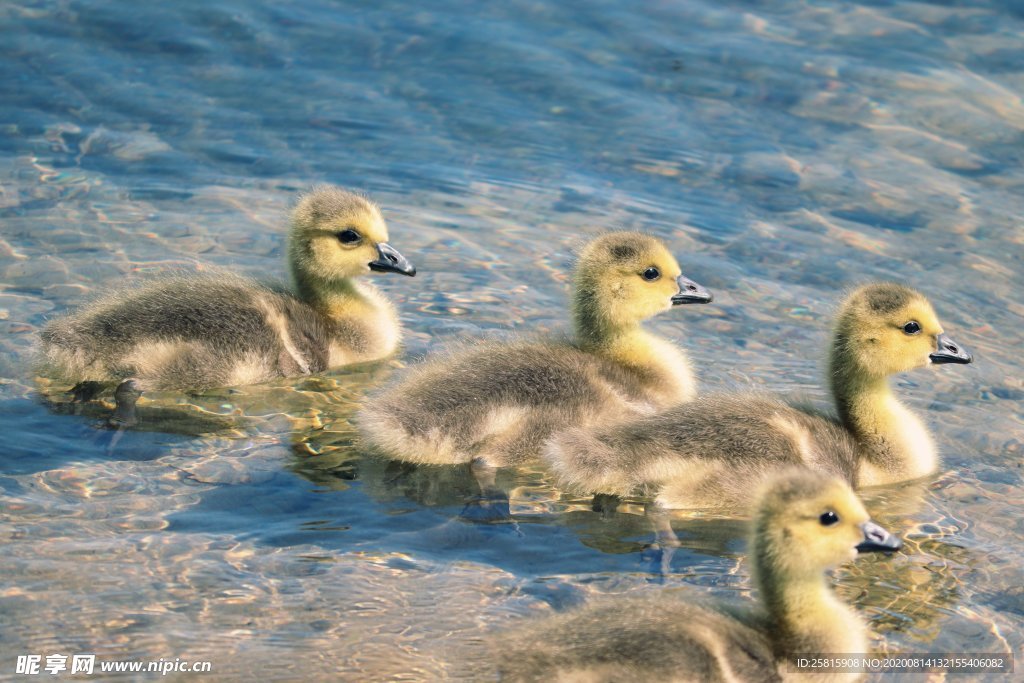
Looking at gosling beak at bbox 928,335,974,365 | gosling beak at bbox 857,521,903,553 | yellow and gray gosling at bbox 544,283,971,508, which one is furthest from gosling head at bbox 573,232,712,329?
gosling beak at bbox 857,521,903,553

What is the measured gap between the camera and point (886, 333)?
610 cm

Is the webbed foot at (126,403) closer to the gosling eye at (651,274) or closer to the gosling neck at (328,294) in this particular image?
the gosling neck at (328,294)

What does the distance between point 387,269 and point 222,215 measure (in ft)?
6.37

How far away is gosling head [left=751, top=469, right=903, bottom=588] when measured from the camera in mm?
4480

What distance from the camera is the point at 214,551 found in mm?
5141

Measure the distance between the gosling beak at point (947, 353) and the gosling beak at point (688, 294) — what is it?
1012 millimetres

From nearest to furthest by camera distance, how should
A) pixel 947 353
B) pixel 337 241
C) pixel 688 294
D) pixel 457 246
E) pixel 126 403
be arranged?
1. pixel 947 353
2. pixel 126 403
3. pixel 688 294
4. pixel 337 241
5. pixel 457 246

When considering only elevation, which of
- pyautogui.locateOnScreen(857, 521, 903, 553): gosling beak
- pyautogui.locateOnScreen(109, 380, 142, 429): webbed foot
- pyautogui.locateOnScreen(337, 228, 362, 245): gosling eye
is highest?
pyautogui.locateOnScreen(337, 228, 362, 245): gosling eye

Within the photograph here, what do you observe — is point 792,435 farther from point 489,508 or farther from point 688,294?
point 489,508

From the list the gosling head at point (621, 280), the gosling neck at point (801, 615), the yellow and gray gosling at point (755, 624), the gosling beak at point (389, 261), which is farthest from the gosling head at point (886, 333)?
the gosling beak at point (389, 261)

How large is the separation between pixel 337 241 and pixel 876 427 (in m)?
2.67

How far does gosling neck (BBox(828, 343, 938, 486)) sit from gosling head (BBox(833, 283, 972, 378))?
1.3 inches

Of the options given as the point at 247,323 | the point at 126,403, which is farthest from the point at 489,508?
the point at 126,403

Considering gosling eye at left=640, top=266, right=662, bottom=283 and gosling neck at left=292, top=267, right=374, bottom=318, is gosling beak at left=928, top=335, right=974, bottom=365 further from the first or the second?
gosling neck at left=292, top=267, right=374, bottom=318
